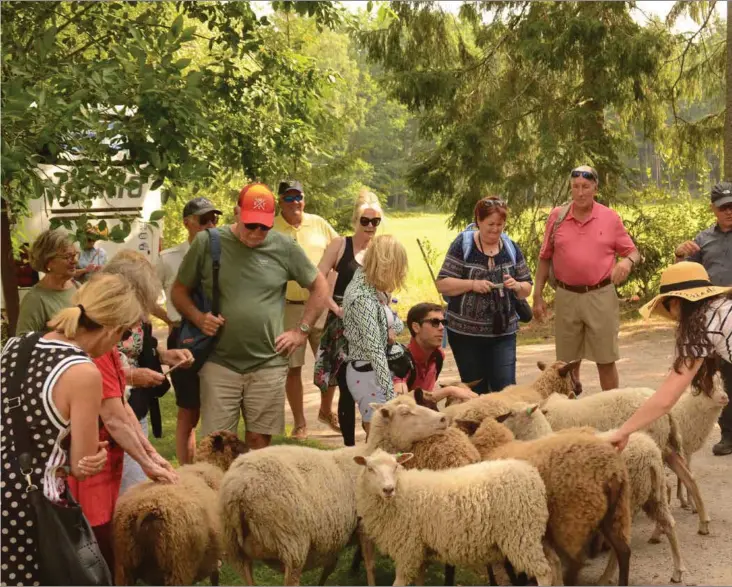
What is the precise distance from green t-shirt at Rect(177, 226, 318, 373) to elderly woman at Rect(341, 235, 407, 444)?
1.56 ft

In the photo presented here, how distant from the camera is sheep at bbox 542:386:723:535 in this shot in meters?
5.85

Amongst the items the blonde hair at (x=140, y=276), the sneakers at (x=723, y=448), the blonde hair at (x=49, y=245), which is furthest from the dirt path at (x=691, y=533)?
the blonde hair at (x=49, y=245)

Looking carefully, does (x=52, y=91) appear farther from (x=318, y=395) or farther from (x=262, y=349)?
(x=318, y=395)

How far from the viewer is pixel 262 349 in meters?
5.69

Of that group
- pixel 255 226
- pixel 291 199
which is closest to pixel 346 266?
pixel 291 199

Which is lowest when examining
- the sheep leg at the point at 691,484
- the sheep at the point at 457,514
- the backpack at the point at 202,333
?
the sheep leg at the point at 691,484

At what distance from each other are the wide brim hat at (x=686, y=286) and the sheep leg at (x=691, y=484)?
1.60 meters

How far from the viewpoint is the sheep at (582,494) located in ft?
14.8

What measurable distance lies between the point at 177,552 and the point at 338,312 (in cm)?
277

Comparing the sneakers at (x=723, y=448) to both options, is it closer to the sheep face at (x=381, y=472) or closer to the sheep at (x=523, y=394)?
the sheep at (x=523, y=394)

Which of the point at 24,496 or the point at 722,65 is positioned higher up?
the point at 722,65

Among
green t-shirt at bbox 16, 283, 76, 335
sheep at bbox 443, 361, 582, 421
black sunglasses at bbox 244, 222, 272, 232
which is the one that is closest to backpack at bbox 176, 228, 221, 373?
black sunglasses at bbox 244, 222, 272, 232

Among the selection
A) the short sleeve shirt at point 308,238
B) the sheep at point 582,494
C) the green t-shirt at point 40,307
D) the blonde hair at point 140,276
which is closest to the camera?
the sheep at point 582,494

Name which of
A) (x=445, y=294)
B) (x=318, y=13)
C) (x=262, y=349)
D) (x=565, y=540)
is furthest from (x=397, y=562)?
(x=318, y=13)
